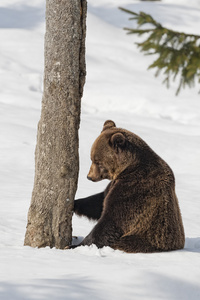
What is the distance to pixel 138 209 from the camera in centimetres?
494

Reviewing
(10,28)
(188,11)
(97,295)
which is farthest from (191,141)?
(188,11)

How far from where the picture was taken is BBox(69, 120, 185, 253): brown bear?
16.2 feet

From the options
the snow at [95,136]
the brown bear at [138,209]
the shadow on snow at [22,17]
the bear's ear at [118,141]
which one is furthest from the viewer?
the shadow on snow at [22,17]

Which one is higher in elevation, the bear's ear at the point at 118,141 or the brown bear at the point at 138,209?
the bear's ear at the point at 118,141

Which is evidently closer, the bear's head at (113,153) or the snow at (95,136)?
the snow at (95,136)

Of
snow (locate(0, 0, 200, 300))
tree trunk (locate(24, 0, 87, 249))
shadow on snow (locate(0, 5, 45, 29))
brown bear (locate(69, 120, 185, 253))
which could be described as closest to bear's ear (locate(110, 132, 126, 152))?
brown bear (locate(69, 120, 185, 253))

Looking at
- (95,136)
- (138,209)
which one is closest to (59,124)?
(138,209)

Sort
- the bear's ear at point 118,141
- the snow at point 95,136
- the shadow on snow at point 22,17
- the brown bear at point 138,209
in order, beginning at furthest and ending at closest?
the shadow on snow at point 22,17
the bear's ear at point 118,141
the brown bear at point 138,209
the snow at point 95,136

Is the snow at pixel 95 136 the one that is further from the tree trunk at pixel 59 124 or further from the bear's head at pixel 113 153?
the bear's head at pixel 113 153

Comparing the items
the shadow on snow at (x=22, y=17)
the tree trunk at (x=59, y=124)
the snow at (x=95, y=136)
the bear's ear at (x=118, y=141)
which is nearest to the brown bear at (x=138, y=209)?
the bear's ear at (x=118, y=141)

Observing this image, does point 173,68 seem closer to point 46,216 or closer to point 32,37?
point 46,216

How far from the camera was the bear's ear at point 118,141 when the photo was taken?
5125 millimetres

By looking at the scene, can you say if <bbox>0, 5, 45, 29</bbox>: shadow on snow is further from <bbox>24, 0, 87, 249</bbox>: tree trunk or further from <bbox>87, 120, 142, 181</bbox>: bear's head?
<bbox>87, 120, 142, 181</bbox>: bear's head

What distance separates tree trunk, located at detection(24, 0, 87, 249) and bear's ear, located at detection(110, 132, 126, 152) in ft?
1.33
